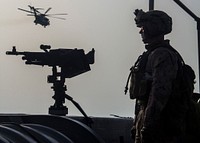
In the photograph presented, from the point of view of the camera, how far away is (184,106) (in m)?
4.50

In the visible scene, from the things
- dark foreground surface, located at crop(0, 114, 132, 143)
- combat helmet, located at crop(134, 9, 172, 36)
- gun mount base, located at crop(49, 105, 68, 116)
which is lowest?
gun mount base, located at crop(49, 105, 68, 116)

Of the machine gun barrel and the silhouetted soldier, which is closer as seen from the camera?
the silhouetted soldier

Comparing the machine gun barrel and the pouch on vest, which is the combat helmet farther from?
the machine gun barrel

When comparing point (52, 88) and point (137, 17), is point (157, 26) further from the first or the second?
point (52, 88)

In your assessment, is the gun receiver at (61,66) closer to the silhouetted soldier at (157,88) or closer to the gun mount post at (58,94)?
the gun mount post at (58,94)

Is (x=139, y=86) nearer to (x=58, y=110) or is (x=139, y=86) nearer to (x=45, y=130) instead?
(x=45, y=130)

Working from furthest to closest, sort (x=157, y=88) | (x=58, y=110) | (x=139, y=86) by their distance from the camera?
(x=58, y=110), (x=139, y=86), (x=157, y=88)

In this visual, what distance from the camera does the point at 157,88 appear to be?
4.29 meters

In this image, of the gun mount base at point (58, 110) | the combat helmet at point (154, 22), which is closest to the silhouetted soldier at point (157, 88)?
the combat helmet at point (154, 22)

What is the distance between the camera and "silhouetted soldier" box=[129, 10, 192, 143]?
4270 mm

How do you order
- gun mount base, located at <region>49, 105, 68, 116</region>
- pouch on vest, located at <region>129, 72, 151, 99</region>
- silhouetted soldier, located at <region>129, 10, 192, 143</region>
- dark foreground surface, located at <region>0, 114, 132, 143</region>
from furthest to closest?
gun mount base, located at <region>49, 105, 68, 116</region> < pouch on vest, located at <region>129, 72, 151, 99</region> < silhouetted soldier, located at <region>129, 10, 192, 143</region> < dark foreground surface, located at <region>0, 114, 132, 143</region>

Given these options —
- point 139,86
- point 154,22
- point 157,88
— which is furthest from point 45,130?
point 154,22

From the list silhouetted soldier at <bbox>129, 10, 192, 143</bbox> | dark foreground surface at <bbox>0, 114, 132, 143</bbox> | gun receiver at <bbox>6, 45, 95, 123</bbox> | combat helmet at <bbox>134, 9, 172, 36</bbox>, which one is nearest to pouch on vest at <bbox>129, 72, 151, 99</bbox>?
silhouetted soldier at <bbox>129, 10, 192, 143</bbox>

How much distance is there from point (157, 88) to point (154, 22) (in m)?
0.61
